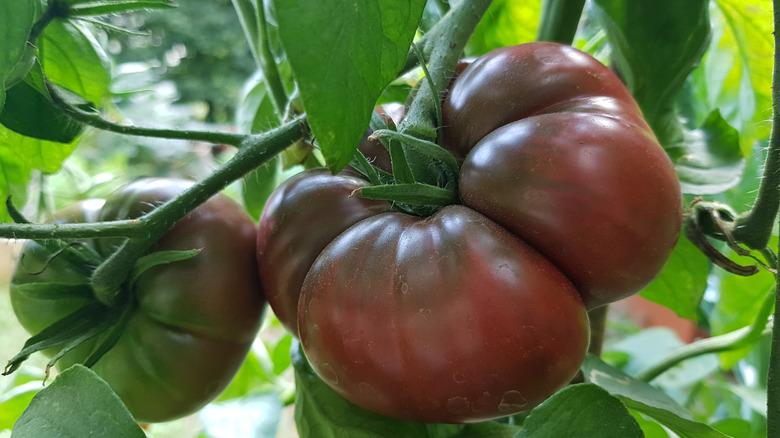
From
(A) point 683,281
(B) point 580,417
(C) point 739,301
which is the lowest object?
(C) point 739,301

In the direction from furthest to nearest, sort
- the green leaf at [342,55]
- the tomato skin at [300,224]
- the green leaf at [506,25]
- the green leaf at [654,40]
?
the green leaf at [506,25] → the green leaf at [654,40] → the tomato skin at [300,224] → the green leaf at [342,55]

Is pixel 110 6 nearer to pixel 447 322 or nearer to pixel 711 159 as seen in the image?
pixel 447 322

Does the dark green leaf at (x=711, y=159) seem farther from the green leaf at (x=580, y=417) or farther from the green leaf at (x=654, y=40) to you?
the green leaf at (x=580, y=417)

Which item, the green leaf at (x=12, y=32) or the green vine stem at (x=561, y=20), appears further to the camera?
the green vine stem at (x=561, y=20)

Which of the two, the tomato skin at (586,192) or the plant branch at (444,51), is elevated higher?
the plant branch at (444,51)

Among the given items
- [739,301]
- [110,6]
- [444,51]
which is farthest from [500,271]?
[739,301]

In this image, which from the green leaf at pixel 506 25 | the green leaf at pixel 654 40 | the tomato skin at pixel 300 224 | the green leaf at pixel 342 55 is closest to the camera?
the green leaf at pixel 342 55

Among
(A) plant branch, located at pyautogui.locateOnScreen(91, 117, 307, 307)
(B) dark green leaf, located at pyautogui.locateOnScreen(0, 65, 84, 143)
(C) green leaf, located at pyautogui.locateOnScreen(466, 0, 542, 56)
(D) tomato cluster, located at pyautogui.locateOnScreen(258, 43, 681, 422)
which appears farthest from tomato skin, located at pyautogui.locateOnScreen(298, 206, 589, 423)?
(C) green leaf, located at pyautogui.locateOnScreen(466, 0, 542, 56)

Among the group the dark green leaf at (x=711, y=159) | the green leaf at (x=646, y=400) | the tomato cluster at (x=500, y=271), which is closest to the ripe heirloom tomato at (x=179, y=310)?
the tomato cluster at (x=500, y=271)
